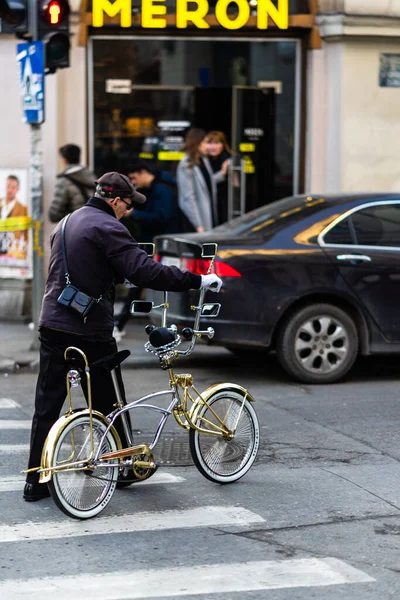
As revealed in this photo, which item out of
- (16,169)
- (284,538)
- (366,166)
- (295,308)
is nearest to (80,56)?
(16,169)

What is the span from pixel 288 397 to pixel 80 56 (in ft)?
19.9

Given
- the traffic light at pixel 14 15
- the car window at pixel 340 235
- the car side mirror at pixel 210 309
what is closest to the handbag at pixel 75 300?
the car side mirror at pixel 210 309

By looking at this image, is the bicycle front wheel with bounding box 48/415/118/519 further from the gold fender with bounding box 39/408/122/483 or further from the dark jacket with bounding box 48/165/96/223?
the dark jacket with bounding box 48/165/96/223

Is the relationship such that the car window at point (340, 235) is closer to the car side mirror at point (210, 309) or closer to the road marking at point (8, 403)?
the road marking at point (8, 403)

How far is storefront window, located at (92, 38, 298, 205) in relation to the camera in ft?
47.3

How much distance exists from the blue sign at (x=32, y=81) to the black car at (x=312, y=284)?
208 centimetres

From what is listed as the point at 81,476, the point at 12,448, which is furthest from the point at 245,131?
the point at 81,476

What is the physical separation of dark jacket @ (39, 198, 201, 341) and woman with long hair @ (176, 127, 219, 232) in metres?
Answer: 7.16

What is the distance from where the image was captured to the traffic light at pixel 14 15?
1084cm

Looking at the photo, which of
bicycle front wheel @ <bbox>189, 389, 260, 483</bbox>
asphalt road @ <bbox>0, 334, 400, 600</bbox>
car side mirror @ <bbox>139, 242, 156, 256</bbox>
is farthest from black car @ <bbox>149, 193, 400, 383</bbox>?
car side mirror @ <bbox>139, 242, 156, 256</bbox>

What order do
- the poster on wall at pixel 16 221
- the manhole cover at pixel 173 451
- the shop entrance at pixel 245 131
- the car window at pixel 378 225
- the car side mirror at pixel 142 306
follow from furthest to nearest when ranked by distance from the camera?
1. the shop entrance at pixel 245 131
2. the poster on wall at pixel 16 221
3. the car window at pixel 378 225
4. the manhole cover at pixel 173 451
5. the car side mirror at pixel 142 306

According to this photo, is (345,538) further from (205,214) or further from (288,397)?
(205,214)

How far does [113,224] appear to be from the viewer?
20.6ft

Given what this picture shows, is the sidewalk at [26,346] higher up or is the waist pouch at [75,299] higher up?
the waist pouch at [75,299]
